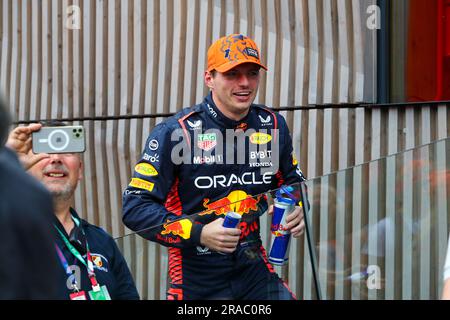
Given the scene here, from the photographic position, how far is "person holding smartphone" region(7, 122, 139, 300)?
14.4ft

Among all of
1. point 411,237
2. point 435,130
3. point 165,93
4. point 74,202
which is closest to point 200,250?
point 411,237

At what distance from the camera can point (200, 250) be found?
15.1 feet

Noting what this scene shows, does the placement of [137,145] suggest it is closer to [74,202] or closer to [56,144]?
[74,202]

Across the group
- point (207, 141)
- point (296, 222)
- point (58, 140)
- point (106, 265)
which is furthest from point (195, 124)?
point (58, 140)

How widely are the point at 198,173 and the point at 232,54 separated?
0.69 m

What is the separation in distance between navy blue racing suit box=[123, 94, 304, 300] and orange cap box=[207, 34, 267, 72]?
21 centimetres

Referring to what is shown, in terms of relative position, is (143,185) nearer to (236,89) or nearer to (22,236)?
(236,89)

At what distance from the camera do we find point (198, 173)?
17.6 ft

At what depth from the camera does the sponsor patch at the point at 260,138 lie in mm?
5566

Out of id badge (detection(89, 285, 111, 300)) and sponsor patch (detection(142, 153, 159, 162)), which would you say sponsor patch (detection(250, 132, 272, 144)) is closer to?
sponsor patch (detection(142, 153, 159, 162))

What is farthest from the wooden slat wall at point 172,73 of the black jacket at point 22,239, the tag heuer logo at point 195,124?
the black jacket at point 22,239

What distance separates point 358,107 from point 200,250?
3.48 meters

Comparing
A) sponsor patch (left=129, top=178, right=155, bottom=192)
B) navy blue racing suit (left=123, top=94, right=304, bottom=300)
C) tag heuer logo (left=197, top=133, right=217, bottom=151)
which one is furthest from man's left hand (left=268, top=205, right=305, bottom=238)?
tag heuer logo (left=197, top=133, right=217, bottom=151)

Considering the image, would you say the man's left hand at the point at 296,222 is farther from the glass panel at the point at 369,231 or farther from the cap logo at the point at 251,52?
the cap logo at the point at 251,52
